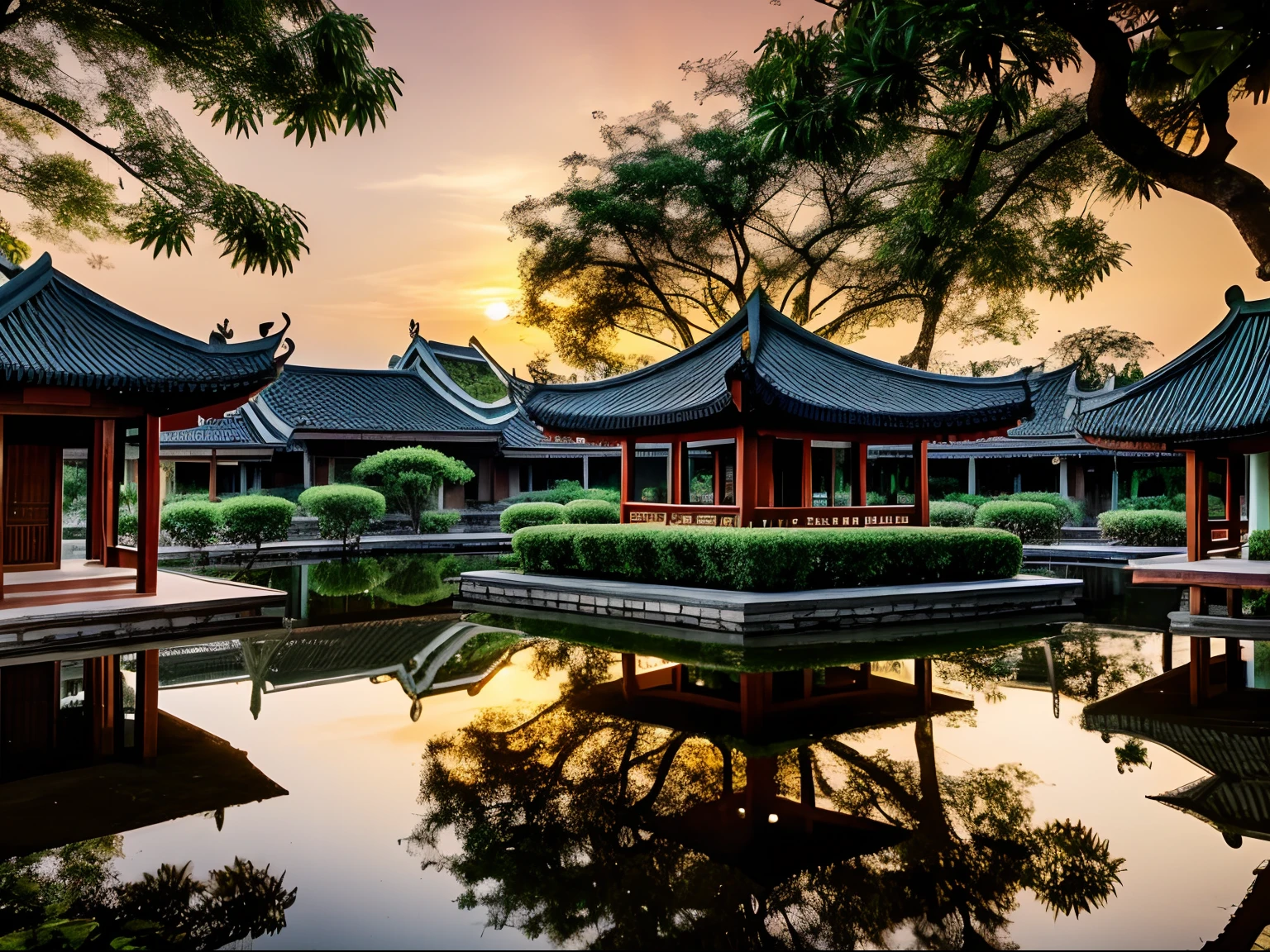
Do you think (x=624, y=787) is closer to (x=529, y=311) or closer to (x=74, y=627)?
(x=74, y=627)

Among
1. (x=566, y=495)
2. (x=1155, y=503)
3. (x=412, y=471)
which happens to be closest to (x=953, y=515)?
(x=1155, y=503)

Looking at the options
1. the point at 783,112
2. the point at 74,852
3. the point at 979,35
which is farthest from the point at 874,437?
the point at 74,852

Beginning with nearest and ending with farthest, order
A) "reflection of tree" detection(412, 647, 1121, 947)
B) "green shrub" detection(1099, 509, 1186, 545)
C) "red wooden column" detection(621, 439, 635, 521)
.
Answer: "reflection of tree" detection(412, 647, 1121, 947), "red wooden column" detection(621, 439, 635, 521), "green shrub" detection(1099, 509, 1186, 545)

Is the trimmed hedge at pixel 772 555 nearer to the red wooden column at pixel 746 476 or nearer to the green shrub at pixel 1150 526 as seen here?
the red wooden column at pixel 746 476

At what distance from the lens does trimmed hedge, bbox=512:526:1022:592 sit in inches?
485

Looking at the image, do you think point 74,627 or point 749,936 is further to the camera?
point 74,627

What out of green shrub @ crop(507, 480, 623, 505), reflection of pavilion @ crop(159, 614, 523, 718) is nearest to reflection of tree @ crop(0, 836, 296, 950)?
reflection of pavilion @ crop(159, 614, 523, 718)

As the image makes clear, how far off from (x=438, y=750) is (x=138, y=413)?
800 cm

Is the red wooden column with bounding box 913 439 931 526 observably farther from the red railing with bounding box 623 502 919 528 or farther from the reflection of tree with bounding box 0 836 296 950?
the reflection of tree with bounding box 0 836 296 950

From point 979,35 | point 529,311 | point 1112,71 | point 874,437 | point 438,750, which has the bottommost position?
point 438,750

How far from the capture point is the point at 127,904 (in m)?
3.77

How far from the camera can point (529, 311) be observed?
31578mm

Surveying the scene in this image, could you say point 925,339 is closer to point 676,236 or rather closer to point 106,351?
point 676,236

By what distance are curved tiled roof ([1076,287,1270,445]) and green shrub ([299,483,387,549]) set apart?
671 inches
